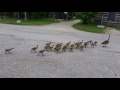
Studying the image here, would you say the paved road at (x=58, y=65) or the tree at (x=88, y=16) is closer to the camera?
the paved road at (x=58, y=65)

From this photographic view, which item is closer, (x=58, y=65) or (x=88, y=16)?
(x=58, y=65)

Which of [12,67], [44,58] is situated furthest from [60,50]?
[12,67]

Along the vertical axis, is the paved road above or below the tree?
below

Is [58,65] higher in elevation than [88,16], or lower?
lower

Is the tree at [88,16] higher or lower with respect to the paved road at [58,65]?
higher

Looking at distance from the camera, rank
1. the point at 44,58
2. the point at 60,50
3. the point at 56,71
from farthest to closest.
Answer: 1. the point at 60,50
2. the point at 44,58
3. the point at 56,71

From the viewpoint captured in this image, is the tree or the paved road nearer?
the paved road
